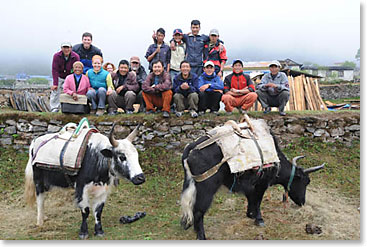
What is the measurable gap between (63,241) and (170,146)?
3196mm

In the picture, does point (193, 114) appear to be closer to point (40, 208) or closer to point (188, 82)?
point (188, 82)

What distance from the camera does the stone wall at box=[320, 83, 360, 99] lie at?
920 inches

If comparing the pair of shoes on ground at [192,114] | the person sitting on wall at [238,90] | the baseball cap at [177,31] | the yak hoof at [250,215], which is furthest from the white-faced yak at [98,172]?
the baseball cap at [177,31]

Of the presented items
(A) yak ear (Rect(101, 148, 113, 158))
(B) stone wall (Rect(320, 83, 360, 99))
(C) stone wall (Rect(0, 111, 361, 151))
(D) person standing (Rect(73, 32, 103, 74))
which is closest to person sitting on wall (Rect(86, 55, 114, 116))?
(C) stone wall (Rect(0, 111, 361, 151))

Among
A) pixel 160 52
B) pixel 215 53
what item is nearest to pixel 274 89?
pixel 215 53

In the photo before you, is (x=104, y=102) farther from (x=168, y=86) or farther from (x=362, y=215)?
(x=362, y=215)

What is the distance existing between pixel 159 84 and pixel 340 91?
21461mm

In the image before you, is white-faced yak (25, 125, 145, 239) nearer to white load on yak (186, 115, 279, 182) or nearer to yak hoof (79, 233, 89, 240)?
yak hoof (79, 233, 89, 240)

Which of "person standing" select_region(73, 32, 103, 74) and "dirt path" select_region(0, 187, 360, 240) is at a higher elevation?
"person standing" select_region(73, 32, 103, 74)

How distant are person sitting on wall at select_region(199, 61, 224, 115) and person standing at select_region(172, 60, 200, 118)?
0.12 meters

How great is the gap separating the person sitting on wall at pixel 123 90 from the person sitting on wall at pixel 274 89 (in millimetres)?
2789

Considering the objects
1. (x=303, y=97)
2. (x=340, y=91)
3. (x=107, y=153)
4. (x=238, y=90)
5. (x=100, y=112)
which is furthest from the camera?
(x=340, y=91)

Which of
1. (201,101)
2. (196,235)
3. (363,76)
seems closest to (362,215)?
(363,76)

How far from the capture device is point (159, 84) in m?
6.33
